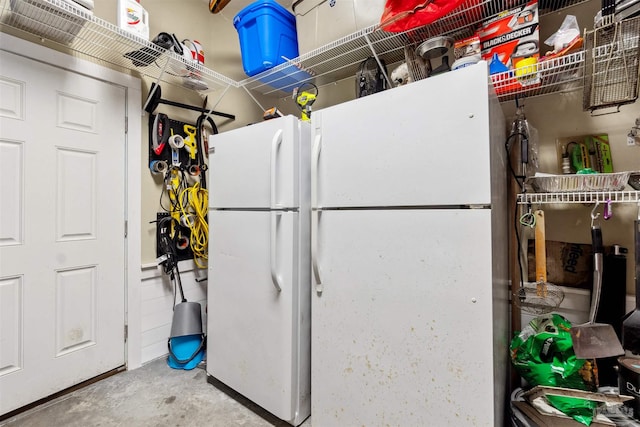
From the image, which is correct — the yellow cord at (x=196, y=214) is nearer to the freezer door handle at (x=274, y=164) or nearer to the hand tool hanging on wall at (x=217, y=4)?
the freezer door handle at (x=274, y=164)

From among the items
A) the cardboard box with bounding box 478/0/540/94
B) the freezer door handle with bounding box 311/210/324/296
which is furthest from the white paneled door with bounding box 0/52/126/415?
the cardboard box with bounding box 478/0/540/94

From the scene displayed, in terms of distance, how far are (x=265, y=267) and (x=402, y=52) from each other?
1633mm

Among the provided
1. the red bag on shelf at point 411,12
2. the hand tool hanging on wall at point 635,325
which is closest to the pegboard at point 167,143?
the red bag on shelf at point 411,12

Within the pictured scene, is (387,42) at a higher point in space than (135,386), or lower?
higher

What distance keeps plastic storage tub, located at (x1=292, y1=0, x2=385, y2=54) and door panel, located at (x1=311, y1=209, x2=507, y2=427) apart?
3.82 ft

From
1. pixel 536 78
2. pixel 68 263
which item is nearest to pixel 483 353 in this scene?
pixel 536 78

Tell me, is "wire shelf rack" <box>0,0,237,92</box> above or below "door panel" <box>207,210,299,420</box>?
above

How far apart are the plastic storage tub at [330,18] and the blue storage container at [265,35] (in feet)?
0.49

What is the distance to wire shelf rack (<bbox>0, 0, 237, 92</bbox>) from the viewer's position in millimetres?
1455

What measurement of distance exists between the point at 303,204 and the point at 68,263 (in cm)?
157

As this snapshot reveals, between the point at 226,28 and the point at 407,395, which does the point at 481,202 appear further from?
the point at 226,28

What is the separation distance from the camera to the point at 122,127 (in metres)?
2.02

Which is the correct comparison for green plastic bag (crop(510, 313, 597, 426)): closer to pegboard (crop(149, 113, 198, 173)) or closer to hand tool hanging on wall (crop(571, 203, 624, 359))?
hand tool hanging on wall (crop(571, 203, 624, 359))

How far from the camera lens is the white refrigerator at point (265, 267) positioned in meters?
1.50
